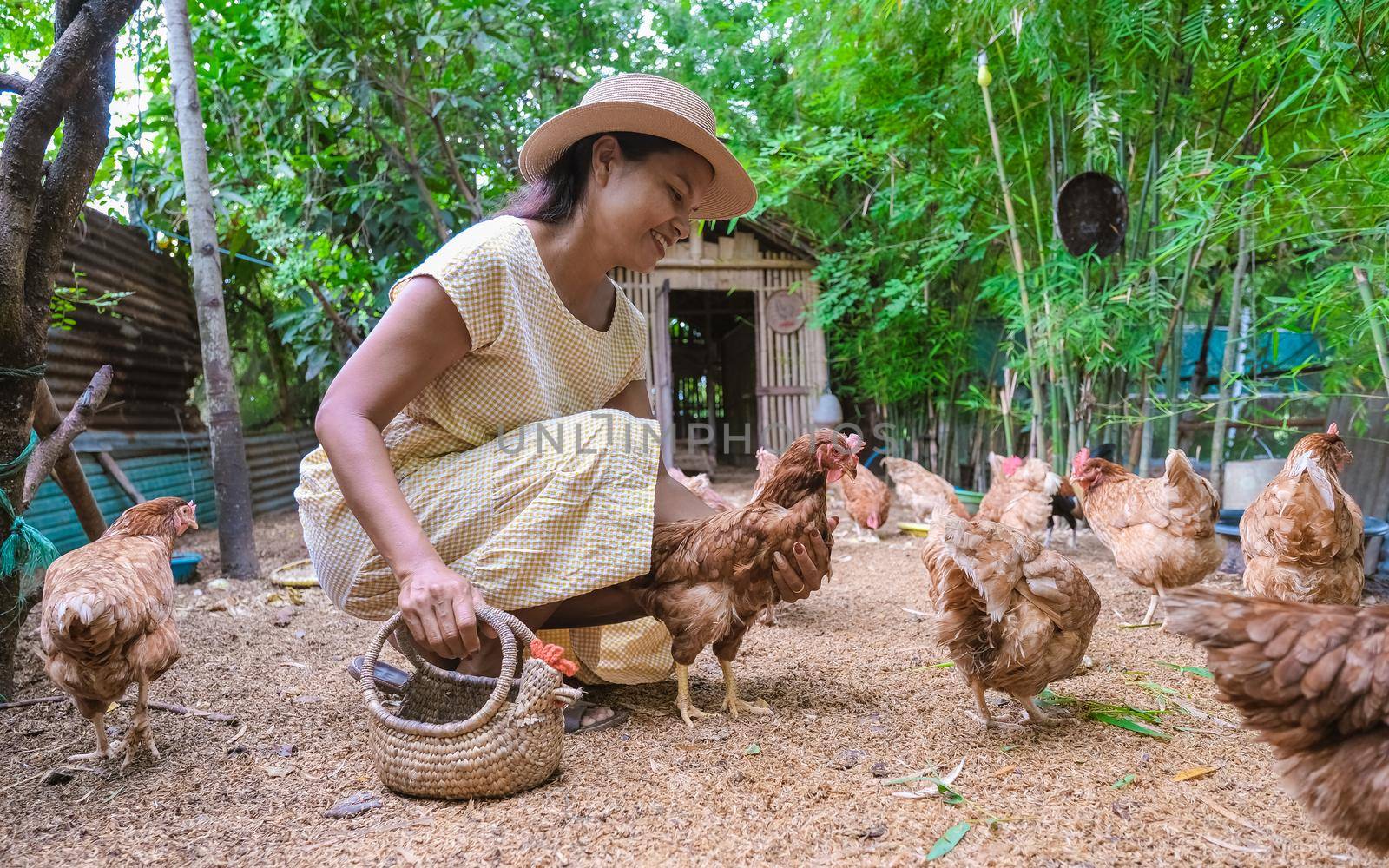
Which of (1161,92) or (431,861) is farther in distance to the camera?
(1161,92)

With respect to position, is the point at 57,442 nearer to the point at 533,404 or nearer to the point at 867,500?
the point at 533,404

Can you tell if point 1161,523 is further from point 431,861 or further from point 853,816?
point 431,861

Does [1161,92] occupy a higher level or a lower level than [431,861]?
higher

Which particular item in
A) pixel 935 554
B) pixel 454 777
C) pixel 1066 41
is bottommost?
pixel 454 777

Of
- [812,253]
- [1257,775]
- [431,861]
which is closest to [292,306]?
[812,253]

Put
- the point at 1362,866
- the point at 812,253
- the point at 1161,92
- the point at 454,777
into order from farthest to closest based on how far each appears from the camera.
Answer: the point at 812,253 < the point at 1161,92 < the point at 454,777 < the point at 1362,866

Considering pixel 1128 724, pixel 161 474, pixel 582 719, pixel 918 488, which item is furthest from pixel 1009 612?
pixel 161 474

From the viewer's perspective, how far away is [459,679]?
5.90 ft

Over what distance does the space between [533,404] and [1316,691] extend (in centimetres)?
177

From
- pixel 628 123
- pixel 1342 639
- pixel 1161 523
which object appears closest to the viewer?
pixel 1342 639

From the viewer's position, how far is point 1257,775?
1.89 metres

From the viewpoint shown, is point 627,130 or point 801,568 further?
point 801,568

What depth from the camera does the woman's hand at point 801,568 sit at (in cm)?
231

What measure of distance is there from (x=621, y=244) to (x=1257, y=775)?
6.67ft
